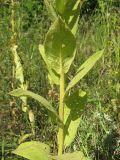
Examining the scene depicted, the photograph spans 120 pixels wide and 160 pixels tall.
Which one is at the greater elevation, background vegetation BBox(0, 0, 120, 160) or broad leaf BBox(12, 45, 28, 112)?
broad leaf BBox(12, 45, 28, 112)

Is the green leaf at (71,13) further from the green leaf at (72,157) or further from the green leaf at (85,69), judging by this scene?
the green leaf at (72,157)

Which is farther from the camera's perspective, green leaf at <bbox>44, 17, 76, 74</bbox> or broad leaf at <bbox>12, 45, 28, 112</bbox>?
broad leaf at <bbox>12, 45, 28, 112</bbox>

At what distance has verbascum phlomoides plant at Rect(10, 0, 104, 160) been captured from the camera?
1.80 m

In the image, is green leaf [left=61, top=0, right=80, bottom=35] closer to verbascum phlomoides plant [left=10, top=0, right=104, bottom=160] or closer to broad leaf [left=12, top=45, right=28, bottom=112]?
verbascum phlomoides plant [left=10, top=0, right=104, bottom=160]

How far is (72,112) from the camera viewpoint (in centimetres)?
205

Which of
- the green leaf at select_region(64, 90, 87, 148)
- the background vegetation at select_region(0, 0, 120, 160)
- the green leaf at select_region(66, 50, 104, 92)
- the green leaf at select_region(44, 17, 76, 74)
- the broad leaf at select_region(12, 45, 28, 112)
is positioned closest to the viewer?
the green leaf at select_region(44, 17, 76, 74)

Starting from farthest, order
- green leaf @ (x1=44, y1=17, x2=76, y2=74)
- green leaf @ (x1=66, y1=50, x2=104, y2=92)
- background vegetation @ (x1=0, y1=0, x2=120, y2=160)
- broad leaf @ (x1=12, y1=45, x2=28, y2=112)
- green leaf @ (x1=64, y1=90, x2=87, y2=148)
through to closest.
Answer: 1. broad leaf @ (x1=12, y1=45, x2=28, y2=112)
2. background vegetation @ (x1=0, y1=0, x2=120, y2=160)
3. green leaf @ (x1=64, y1=90, x2=87, y2=148)
4. green leaf @ (x1=66, y1=50, x2=104, y2=92)
5. green leaf @ (x1=44, y1=17, x2=76, y2=74)

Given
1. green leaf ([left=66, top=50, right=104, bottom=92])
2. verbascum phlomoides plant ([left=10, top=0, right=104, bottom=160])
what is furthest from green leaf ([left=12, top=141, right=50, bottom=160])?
green leaf ([left=66, top=50, right=104, bottom=92])

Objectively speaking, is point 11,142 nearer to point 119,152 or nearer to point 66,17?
point 119,152

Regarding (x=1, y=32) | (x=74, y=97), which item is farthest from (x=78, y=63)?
(x=74, y=97)

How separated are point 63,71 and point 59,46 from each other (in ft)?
0.43

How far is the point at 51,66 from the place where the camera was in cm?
192

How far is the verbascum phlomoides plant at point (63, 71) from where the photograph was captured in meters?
1.80

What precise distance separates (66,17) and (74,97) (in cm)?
40
